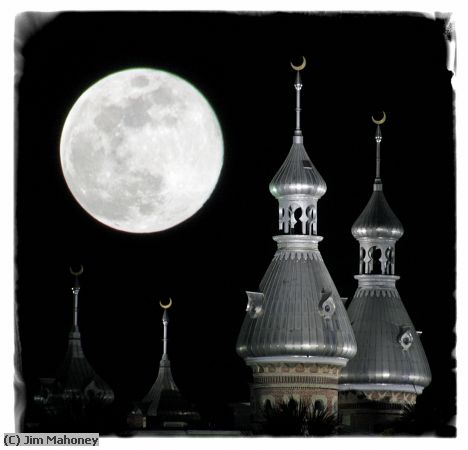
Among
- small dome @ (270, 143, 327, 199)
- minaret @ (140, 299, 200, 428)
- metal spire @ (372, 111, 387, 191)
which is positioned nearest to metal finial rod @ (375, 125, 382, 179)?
metal spire @ (372, 111, 387, 191)

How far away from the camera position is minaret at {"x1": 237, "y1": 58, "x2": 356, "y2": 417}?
96500mm

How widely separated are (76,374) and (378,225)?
45.5ft

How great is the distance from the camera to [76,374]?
10675 centimetres

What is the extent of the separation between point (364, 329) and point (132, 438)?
993 inches

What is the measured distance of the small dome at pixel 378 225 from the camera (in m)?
106

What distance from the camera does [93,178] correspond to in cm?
9025

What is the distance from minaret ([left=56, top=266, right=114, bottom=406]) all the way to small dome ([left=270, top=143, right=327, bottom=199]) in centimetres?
1055

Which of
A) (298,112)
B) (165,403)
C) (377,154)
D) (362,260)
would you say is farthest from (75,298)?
(298,112)

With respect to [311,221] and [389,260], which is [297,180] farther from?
[389,260]

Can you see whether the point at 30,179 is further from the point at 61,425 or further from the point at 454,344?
the point at 454,344

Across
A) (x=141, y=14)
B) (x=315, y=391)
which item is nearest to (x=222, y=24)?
(x=141, y=14)

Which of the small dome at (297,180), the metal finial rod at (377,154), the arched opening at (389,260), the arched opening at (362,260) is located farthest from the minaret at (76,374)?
the metal finial rod at (377,154)

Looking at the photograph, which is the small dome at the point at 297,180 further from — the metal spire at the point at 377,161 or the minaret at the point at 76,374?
the minaret at the point at 76,374

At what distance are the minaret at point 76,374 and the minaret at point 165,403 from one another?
199 centimetres
